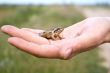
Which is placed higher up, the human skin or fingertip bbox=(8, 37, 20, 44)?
fingertip bbox=(8, 37, 20, 44)

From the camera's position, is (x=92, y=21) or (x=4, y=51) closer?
(x=92, y=21)

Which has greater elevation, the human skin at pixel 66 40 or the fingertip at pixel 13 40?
the fingertip at pixel 13 40

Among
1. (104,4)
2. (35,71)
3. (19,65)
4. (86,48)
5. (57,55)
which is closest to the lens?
(57,55)

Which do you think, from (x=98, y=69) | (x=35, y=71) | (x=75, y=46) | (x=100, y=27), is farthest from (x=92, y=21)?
(x=98, y=69)

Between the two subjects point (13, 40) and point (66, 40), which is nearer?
point (13, 40)

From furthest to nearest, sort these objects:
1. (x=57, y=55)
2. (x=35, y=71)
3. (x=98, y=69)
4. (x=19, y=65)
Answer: (x=98, y=69)
(x=19, y=65)
(x=35, y=71)
(x=57, y=55)

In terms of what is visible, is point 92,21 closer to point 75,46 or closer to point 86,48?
point 86,48

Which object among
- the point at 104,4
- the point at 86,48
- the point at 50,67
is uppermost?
the point at 86,48

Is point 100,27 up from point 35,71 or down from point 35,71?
up
